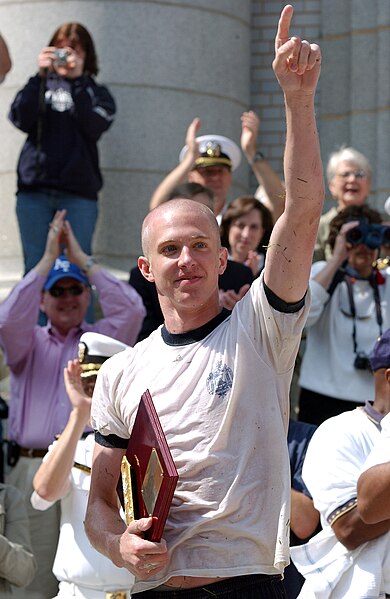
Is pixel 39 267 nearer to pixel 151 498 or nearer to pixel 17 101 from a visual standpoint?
pixel 17 101

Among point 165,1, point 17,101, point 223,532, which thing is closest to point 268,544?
point 223,532

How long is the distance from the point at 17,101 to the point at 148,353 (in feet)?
15.5

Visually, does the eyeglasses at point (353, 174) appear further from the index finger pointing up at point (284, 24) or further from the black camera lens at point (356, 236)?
the index finger pointing up at point (284, 24)

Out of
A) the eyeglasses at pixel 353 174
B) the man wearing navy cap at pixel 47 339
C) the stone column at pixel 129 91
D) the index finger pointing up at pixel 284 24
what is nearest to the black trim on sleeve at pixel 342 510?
the index finger pointing up at pixel 284 24

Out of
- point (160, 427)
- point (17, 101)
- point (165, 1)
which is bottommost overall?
point (160, 427)

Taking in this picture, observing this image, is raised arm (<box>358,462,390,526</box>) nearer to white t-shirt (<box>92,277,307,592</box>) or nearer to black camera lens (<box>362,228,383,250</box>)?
white t-shirt (<box>92,277,307,592</box>)

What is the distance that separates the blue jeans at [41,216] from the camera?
796 cm

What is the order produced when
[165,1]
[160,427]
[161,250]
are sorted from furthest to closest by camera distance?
[165,1] → [161,250] → [160,427]

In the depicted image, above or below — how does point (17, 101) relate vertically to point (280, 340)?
above

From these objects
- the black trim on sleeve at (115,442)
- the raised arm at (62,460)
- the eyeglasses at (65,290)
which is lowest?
the raised arm at (62,460)

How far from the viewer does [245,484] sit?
10.8 feet

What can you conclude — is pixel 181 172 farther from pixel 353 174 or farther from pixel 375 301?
pixel 375 301

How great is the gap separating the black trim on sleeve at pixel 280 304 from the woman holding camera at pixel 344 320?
3.41m

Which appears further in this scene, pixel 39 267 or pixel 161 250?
pixel 39 267
